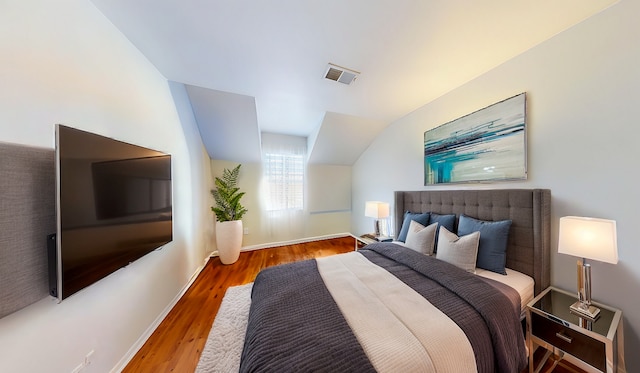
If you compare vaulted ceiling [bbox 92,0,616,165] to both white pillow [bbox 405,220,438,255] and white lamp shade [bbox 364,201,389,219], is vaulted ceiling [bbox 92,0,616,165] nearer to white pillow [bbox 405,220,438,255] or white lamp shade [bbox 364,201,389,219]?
white lamp shade [bbox 364,201,389,219]

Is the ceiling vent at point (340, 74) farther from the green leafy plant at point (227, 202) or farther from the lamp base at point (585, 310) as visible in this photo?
the lamp base at point (585, 310)

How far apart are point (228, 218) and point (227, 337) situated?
6.57ft

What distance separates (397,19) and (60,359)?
2894 millimetres

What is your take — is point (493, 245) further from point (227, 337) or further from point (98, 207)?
point (98, 207)

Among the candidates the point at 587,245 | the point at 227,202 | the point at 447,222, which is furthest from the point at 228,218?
the point at 587,245

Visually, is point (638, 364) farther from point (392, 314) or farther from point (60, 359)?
point (60, 359)

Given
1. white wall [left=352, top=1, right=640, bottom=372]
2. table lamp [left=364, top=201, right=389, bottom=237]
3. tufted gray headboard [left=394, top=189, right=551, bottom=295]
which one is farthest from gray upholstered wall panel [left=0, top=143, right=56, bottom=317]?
white wall [left=352, top=1, right=640, bottom=372]

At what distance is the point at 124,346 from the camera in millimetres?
1381

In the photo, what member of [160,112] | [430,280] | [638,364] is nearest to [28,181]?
[160,112]

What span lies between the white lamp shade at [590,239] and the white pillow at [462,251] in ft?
1.61

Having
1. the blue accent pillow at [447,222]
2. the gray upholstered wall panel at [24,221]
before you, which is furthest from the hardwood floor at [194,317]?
the blue accent pillow at [447,222]

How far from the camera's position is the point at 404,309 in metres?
1.16

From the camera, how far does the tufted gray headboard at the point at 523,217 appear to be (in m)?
1.53

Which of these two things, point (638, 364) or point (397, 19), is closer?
point (638, 364)
